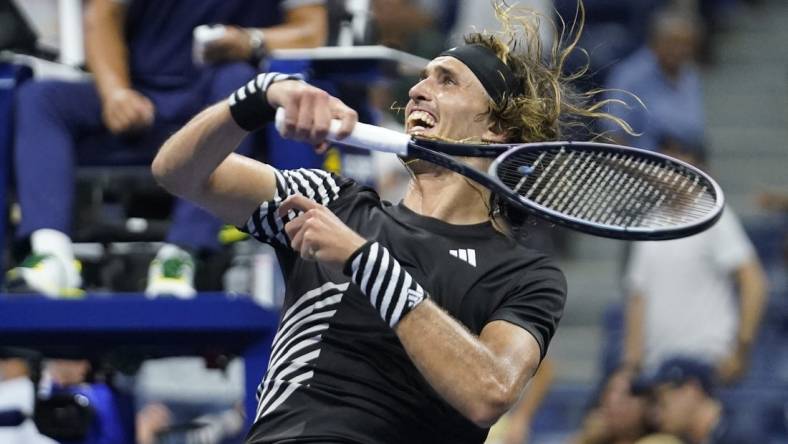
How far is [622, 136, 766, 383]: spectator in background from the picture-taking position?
691 centimetres

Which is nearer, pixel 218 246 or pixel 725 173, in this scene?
pixel 218 246

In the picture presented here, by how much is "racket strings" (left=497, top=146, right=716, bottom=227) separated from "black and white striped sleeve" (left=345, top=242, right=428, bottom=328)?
0.37 metres

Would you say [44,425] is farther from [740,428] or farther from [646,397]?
[740,428]

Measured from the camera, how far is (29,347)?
16.4 feet

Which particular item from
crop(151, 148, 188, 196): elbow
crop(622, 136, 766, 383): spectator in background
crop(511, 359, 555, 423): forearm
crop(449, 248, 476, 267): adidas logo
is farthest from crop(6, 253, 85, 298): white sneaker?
crop(622, 136, 766, 383): spectator in background

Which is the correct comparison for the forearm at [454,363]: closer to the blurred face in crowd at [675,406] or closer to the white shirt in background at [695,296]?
the blurred face in crowd at [675,406]

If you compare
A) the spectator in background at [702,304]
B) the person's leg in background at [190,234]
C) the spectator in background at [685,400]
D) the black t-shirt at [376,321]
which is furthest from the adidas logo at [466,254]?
the spectator in background at [702,304]

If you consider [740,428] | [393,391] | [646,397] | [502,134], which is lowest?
[740,428]

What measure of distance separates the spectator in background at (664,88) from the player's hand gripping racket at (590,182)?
4.31m

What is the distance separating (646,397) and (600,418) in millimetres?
285

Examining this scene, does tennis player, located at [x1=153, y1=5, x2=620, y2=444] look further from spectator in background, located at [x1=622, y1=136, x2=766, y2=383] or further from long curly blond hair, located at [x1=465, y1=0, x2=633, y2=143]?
spectator in background, located at [x1=622, y1=136, x2=766, y2=383]

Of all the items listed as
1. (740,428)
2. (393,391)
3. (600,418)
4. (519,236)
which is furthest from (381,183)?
(393,391)

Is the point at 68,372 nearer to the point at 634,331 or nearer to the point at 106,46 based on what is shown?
the point at 106,46

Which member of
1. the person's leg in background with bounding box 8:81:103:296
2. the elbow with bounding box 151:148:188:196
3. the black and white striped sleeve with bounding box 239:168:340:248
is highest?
the elbow with bounding box 151:148:188:196
